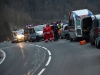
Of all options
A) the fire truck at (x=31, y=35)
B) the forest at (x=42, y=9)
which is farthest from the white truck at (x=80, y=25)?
the forest at (x=42, y=9)

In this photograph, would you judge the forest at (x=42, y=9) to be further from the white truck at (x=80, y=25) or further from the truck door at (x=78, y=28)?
the truck door at (x=78, y=28)

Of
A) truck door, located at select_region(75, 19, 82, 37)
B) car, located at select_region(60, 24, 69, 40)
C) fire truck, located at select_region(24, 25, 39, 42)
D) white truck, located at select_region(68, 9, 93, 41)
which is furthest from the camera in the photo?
fire truck, located at select_region(24, 25, 39, 42)

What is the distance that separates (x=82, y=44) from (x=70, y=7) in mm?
76931

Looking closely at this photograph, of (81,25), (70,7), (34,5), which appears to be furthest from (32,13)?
(81,25)

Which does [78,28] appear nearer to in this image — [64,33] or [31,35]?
[64,33]

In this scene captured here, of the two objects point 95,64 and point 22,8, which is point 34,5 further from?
point 95,64

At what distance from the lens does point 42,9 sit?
10138 centimetres

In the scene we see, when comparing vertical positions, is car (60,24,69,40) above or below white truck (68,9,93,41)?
below

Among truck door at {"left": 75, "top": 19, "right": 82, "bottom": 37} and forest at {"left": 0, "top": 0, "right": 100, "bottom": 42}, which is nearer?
truck door at {"left": 75, "top": 19, "right": 82, "bottom": 37}

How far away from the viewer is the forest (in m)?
82.8

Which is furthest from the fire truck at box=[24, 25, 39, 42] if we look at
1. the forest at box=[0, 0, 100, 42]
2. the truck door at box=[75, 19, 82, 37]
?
the forest at box=[0, 0, 100, 42]

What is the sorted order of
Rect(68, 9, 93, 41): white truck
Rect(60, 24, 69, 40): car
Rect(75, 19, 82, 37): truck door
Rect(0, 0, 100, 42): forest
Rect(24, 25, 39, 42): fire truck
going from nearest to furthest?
Rect(68, 9, 93, 41): white truck < Rect(75, 19, 82, 37): truck door < Rect(60, 24, 69, 40): car < Rect(24, 25, 39, 42): fire truck < Rect(0, 0, 100, 42): forest

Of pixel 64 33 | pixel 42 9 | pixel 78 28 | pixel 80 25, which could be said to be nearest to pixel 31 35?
pixel 64 33

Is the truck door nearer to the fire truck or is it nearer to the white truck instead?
the white truck
